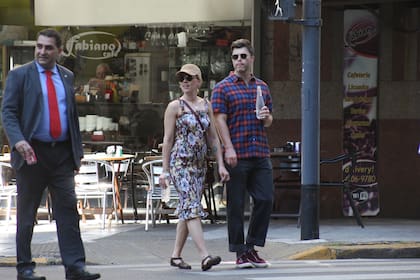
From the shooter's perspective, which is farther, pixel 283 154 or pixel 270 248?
pixel 283 154

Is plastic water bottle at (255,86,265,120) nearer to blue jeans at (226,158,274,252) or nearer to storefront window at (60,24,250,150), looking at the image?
blue jeans at (226,158,274,252)

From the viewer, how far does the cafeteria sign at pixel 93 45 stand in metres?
13.1

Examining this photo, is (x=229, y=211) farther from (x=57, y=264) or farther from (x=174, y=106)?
(x=57, y=264)

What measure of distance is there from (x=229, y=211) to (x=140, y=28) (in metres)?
5.02

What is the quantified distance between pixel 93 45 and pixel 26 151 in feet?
20.9

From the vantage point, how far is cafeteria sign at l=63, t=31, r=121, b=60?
13.1 metres

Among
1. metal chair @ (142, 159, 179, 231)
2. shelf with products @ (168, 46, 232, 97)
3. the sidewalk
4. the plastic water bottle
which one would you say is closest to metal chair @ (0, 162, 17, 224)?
the sidewalk

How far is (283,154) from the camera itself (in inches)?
479

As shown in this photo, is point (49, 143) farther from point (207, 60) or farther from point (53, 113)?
point (207, 60)

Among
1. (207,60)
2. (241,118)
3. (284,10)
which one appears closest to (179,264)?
(241,118)

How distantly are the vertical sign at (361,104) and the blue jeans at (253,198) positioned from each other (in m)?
4.39

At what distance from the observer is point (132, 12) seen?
12898 millimetres

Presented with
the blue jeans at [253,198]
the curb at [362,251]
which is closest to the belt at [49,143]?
the blue jeans at [253,198]

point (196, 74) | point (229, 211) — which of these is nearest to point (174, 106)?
point (196, 74)
